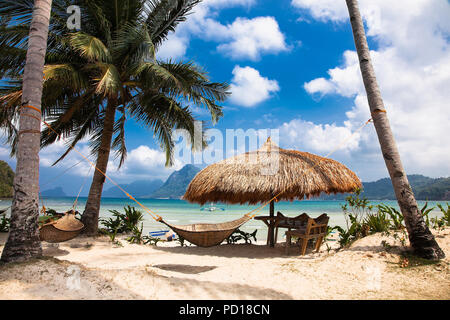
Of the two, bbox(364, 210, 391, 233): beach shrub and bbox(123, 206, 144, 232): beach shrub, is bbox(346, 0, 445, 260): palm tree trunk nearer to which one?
bbox(364, 210, 391, 233): beach shrub

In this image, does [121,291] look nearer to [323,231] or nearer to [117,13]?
[323,231]

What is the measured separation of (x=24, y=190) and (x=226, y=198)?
3.38 meters

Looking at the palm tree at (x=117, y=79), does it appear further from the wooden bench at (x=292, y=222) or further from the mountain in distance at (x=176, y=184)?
the mountain in distance at (x=176, y=184)

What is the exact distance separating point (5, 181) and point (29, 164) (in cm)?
3328

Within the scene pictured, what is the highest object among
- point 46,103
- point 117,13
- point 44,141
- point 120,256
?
point 117,13

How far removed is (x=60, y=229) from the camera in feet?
13.7

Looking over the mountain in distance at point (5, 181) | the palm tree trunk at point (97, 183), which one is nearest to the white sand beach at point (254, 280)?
the palm tree trunk at point (97, 183)

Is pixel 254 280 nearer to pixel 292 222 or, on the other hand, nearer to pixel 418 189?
pixel 292 222

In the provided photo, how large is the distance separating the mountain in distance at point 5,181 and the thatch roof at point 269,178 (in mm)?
28223

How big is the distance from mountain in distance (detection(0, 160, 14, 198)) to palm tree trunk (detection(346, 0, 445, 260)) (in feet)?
102

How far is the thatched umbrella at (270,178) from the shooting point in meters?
4.84

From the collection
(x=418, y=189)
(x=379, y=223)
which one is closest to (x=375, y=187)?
(x=418, y=189)
